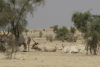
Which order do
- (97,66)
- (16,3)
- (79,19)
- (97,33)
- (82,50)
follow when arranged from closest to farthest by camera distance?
(97,66) < (97,33) < (82,50) < (16,3) < (79,19)

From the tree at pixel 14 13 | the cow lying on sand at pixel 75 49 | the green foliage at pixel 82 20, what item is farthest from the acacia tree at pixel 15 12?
the green foliage at pixel 82 20

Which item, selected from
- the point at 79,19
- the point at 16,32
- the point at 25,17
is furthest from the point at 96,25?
the point at 79,19

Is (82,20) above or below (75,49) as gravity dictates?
above

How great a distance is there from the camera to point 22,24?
1705cm

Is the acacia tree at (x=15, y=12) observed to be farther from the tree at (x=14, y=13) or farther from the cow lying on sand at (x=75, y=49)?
the cow lying on sand at (x=75, y=49)

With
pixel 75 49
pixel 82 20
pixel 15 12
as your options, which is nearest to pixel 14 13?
pixel 15 12

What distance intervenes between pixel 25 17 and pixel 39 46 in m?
3.13

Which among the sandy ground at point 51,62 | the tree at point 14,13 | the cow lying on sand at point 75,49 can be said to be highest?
the tree at point 14,13

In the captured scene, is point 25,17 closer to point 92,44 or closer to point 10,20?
point 10,20

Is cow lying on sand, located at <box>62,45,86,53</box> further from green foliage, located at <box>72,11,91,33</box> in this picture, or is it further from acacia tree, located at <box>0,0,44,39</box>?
green foliage, located at <box>72,11,91,33</box>

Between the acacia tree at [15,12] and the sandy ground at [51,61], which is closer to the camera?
the sandy ground at [51,61]

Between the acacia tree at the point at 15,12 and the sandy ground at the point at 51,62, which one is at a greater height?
the acacia tree at the point at 15,12

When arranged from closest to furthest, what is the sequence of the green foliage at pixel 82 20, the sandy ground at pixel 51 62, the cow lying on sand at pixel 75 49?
the sandy ground at pixel 51 62, the cow lying on sand at pixel 75 49, the green foliage at pixel 82 20

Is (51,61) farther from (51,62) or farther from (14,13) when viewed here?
(14,13)
